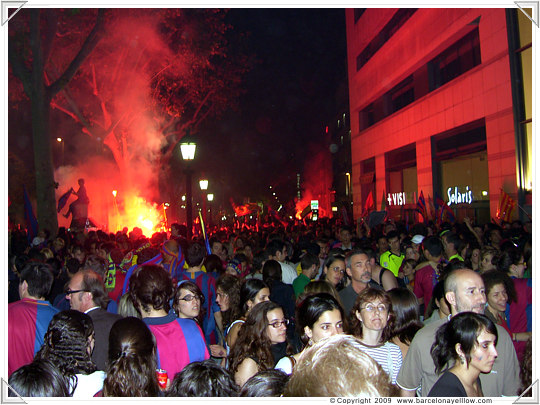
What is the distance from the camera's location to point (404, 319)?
413cm

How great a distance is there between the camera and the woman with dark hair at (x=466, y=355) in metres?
2.88

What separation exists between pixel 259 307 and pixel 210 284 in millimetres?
2160

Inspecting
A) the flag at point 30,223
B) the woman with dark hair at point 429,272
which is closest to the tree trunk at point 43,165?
the flag at point 30,223

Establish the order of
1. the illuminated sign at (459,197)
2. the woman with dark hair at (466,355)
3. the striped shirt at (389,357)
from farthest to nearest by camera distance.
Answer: the illuminated sign at (459,197), the striped shirt at (389,357), the woman with dark hair at (466,355)

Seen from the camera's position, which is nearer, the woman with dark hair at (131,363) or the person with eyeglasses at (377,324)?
the woman with dark hair at (131,363)

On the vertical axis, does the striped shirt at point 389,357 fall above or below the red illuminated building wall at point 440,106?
below

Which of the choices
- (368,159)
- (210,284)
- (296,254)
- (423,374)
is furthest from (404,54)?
(423,374)

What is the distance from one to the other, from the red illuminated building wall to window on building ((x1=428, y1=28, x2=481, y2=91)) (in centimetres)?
5

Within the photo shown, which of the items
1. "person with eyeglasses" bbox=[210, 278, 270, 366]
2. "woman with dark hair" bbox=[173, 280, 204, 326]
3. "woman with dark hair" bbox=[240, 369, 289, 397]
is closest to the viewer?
"woman with dark hair" bbox=[240, 369, 289, 397]

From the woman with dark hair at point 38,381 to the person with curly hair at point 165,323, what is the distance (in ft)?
3.61

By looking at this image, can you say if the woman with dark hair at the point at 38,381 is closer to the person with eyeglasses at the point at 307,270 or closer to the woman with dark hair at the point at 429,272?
the person with eyeglasses at the point at 307,270

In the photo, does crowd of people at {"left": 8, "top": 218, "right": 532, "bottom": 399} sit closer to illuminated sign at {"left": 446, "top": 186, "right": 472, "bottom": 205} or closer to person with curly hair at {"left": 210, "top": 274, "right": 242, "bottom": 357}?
person with curly hair at {"left": 210, "top": 274, "right": 242, "bottom": 357}

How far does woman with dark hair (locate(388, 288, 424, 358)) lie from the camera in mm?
4055

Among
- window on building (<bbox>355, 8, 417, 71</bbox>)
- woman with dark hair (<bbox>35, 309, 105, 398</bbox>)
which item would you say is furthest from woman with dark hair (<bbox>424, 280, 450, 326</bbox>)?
window on building (<bbox>355, 8, 417, 71</bbox>)
